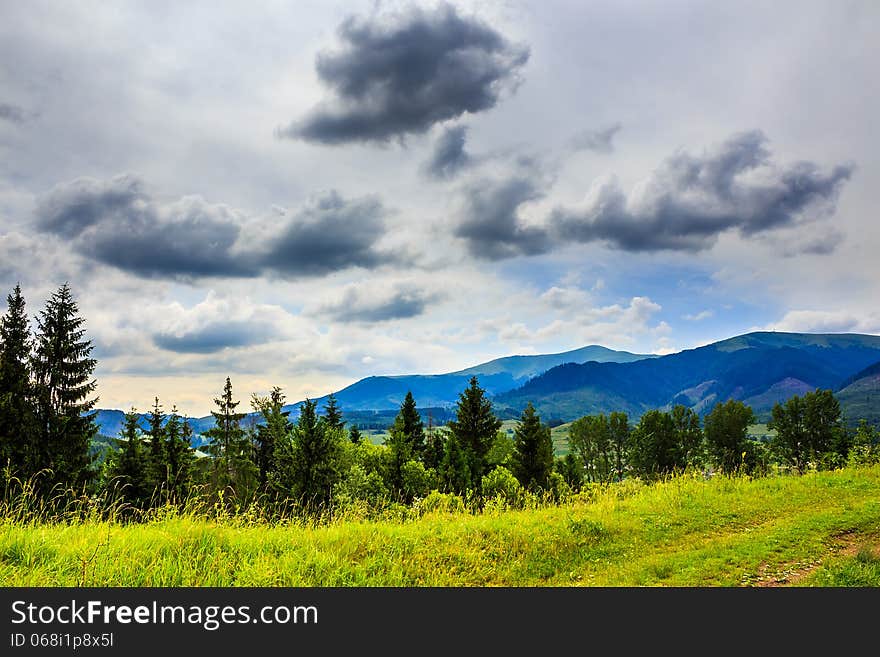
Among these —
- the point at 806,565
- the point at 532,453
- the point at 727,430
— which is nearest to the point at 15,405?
the point at 806,565

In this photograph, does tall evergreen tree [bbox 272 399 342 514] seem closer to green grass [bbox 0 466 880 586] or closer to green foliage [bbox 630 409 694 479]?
green grass [bbox 0 466 880 586]

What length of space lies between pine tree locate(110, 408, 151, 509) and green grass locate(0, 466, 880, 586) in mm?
42232

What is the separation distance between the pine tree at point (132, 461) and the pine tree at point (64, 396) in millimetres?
5222

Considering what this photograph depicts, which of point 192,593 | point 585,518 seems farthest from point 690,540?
point 192,593

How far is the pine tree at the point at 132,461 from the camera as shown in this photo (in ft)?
150

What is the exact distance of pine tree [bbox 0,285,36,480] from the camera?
32750mm

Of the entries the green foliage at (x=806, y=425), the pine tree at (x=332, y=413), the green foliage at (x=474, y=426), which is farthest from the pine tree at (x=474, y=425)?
the green foliage at (x=806, y=425)

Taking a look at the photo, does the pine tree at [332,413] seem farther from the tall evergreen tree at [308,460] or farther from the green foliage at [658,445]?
the green foliage at [658,445]

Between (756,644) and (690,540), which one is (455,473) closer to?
(690,540)

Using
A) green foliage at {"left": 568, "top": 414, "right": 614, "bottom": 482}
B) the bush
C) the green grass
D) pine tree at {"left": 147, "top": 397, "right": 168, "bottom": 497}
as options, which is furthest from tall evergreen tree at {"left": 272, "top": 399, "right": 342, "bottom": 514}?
green foliage at {"left": 568, "top": 414, "right": 614, "bottom": 482}

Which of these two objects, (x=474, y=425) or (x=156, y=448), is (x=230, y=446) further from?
(x=474, y=425)

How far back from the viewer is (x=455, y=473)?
59.3 m

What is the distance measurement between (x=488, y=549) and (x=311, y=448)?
4068 cm

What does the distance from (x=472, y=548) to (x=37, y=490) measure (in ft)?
107
